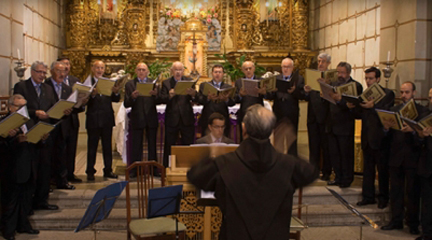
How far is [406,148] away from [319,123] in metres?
1.34

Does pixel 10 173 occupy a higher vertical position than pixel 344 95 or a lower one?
lower

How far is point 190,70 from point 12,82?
364 cm

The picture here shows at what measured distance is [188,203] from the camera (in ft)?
14.1

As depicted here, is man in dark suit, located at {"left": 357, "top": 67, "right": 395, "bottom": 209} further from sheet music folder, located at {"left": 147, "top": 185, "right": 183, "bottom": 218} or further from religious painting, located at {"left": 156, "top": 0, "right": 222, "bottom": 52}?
religious painting, located at {"left": 156, "top": 0, "right": 222, "bottom": 52}

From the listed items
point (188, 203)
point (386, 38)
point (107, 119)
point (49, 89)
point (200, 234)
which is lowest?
point (200, 234)

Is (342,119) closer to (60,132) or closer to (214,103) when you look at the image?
(214,103)

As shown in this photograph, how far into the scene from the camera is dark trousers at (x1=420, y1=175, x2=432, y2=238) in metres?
4.60

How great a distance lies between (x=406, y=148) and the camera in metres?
4.85

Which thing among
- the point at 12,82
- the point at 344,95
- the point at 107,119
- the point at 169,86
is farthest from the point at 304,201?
the point at 12,82

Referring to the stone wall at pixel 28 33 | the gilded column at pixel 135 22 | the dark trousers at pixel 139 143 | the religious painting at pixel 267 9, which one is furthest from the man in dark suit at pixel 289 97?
the gilded column at pixel 135 22

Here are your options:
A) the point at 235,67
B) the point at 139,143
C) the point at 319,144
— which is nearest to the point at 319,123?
the point at 319,144

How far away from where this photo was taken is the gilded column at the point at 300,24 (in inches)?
386

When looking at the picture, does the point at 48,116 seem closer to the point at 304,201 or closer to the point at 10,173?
the point at 10,173

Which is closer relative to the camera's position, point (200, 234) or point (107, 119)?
point (200, 234)
